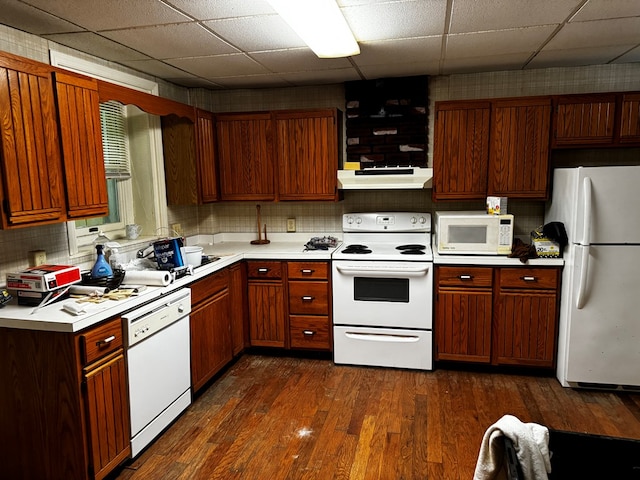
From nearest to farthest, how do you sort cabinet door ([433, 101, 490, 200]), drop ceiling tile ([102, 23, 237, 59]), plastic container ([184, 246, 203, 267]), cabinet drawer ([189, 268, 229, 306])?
drop ceiling tile ([102, 23, 237, 59]) → cabinet drawer ([189, 268, 229, 306]) → plastic container ([184, 246, 203, 267]) → cabinet door ([433, 101, 490, 200])

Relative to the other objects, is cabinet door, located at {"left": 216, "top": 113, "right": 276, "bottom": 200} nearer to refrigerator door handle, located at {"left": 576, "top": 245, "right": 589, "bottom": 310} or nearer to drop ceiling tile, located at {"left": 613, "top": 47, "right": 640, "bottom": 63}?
refrigerator door handle, located at {"left": 576, "top": 245, "right": 589, "bottom": 310}

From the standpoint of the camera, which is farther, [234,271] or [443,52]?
[234,271]

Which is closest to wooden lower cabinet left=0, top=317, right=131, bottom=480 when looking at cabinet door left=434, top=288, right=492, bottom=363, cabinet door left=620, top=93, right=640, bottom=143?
cabinet door left=434, top=288, right=492, bottom=363

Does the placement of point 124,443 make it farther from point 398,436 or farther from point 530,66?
point 530,66

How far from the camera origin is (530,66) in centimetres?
343

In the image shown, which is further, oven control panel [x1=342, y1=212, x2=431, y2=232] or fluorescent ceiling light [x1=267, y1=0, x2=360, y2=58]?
oven control panel [x1=342, y1=212, x2=431, y2=232]

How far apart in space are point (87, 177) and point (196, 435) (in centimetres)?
158

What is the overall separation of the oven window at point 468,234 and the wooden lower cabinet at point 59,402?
2289 mm

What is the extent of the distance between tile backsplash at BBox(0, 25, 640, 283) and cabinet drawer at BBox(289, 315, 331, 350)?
0.90m

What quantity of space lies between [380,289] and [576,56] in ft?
7.03

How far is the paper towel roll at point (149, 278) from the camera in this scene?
2.57 m

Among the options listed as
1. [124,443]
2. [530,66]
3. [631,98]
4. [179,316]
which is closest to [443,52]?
[530,66]

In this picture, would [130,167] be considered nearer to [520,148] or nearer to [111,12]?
[111,12]

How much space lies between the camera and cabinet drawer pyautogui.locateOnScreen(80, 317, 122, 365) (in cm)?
199
